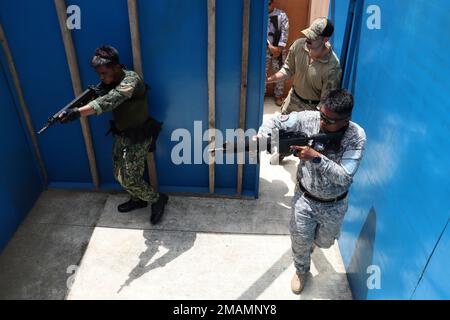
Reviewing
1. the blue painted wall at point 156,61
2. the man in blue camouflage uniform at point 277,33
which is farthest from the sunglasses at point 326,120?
the man in blue camouflage uniform at point 277,33

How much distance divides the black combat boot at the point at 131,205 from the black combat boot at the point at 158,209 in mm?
207

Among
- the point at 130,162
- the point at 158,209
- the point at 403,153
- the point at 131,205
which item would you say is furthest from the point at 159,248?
the point at 403,153

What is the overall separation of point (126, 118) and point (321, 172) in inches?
79.5

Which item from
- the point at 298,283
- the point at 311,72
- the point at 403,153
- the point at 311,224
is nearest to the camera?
the point at 403,153

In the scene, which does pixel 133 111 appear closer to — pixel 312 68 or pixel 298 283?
pixel 312 68

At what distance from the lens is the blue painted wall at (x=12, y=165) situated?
4348 millimetres

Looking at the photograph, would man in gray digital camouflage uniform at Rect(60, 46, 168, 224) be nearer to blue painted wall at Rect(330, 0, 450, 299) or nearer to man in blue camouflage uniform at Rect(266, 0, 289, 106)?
blue painted wall at Rect(330, 0, 450, 299)

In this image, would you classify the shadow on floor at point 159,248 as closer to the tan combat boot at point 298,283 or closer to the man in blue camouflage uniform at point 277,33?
the tan combat boot at point 298,283

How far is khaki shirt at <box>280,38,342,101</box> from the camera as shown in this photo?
4.29 meters

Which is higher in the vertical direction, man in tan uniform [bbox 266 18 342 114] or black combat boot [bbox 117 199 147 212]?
man in tan uniform [bbox 266 18 342 114]

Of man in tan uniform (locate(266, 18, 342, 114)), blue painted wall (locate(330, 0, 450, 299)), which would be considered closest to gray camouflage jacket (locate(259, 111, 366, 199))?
blue painted wall (locate(330, 0, 450, 299))

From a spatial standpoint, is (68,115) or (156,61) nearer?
(68,115)

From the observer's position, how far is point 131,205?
191 inches

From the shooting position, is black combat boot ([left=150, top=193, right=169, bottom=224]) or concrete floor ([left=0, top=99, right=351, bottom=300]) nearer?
concrete floor ([left=0, top=99, right=351, bottom=300])
